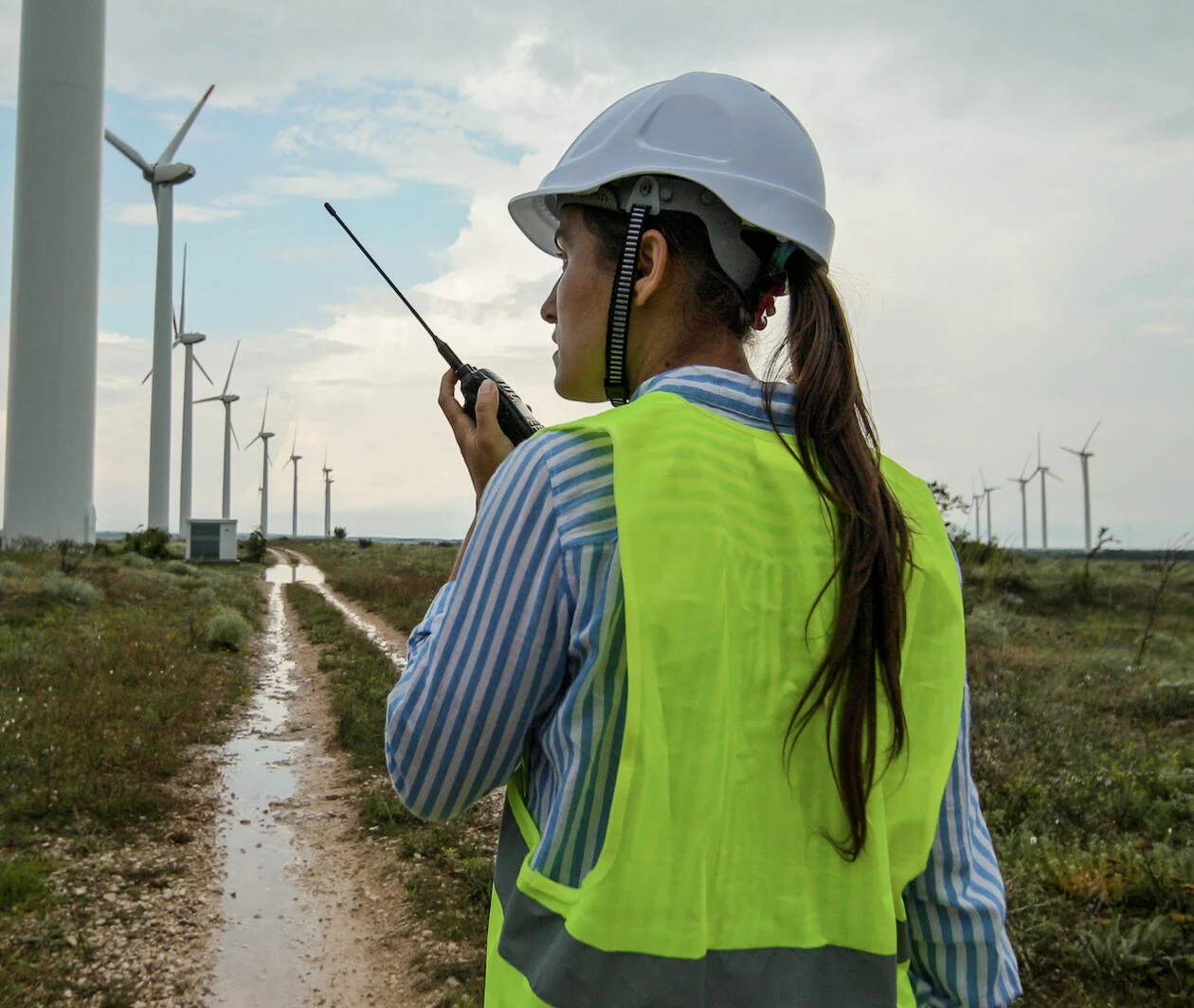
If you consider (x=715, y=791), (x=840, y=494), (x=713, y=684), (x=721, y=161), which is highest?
(x=721, y=161)

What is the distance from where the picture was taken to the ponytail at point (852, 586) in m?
1.14

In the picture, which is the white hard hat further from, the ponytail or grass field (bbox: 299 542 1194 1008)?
grass field (bbox: 299 542 1194 1008)

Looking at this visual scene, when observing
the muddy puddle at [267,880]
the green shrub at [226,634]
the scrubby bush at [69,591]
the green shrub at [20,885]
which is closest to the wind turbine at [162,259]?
the scrubby bush at [69,591]

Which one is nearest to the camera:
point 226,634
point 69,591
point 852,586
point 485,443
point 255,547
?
point 852,586

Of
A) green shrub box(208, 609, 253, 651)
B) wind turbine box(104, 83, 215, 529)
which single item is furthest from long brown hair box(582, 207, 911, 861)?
wind turbine box(104, 83, 215, 529)

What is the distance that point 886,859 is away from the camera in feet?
3.91

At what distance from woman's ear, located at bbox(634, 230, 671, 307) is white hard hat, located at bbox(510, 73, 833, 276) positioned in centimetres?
5

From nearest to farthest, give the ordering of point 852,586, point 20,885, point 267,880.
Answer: point 852,586 → point 20,885 → point 267,880

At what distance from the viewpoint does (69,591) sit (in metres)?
18.6

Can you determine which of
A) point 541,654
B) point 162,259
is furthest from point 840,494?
point 162,259

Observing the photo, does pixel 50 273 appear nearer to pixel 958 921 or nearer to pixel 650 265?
pixel 650 265

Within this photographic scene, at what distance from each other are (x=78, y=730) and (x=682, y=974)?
880 cm

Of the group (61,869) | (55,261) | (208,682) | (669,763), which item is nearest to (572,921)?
(669,763)

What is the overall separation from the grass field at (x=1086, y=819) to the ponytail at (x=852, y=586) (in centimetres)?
387
